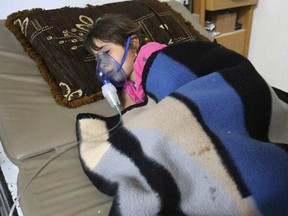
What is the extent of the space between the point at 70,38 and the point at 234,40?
1394mm

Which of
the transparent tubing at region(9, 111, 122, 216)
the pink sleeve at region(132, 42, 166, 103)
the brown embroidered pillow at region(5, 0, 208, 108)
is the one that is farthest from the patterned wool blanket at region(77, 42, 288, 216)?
the brown embroidered pillow at region(5, 0, 208, 108)

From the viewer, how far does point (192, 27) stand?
1.56 m

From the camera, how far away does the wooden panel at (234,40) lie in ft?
7.03

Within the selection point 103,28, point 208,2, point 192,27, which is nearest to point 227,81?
point 103,28

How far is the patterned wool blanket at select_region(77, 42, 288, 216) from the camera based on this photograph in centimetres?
63

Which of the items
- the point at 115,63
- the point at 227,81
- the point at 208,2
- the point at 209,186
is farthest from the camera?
the point at 208,2

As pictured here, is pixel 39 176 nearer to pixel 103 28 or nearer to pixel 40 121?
pixel 40 121

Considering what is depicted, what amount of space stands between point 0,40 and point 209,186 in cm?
101

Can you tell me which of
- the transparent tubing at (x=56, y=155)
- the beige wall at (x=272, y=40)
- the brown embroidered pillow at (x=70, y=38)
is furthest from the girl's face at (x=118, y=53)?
the beige wall at (x=272, y=40)

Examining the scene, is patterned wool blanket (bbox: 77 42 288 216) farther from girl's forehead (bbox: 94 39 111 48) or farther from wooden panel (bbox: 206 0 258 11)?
wooden panel (bbox: 206 0 258 11)

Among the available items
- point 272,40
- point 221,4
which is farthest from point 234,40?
point 221,4

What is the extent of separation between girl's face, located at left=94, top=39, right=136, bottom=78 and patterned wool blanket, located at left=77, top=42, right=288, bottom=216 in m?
0.27

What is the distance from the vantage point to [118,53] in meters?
1.10

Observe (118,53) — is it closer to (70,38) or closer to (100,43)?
(100,43)
